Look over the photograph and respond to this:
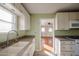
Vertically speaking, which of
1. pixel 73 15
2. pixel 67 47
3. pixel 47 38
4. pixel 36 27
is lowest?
pixel 67 47

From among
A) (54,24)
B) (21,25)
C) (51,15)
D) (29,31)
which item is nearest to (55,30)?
(54,24)

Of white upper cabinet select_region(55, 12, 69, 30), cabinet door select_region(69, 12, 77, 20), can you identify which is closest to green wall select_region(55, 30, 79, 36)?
white upper cabinet select_region(55, 12, 69, 30)

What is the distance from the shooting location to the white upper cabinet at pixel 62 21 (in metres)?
4.37

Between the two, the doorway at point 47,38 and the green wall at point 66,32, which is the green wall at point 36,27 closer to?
the doorway at point 47,38

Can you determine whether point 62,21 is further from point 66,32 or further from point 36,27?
point 36,27

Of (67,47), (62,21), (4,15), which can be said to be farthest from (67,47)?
(4,15)

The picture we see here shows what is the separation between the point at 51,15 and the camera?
4277mm

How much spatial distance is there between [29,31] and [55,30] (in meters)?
0.98

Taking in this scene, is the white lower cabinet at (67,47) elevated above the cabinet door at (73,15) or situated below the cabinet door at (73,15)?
below

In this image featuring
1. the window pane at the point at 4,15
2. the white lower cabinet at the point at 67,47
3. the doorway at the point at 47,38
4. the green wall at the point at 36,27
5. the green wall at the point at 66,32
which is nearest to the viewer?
the window pane at the point at 4,15

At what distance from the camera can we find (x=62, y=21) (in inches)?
Result: 174

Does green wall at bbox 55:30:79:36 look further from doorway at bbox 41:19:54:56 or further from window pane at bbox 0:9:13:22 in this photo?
window pane at bbox 0:9:13:22

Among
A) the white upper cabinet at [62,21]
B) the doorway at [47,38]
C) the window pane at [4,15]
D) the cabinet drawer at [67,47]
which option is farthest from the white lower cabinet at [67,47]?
the window pane at [4,15]

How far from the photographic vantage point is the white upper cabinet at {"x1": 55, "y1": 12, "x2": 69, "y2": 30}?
4368 millimetres
